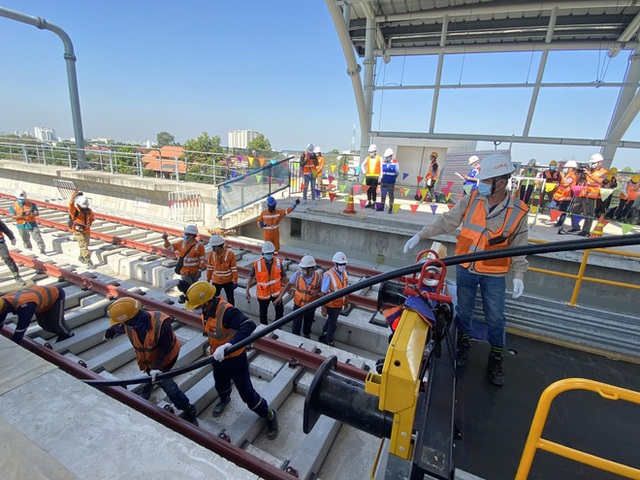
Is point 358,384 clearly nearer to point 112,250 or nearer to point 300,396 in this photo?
point 300,396

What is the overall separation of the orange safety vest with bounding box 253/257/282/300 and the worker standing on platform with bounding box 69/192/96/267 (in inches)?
229

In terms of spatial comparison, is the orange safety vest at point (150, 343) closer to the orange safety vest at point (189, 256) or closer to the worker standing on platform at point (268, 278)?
the worker standing on platform at point (268, 278)

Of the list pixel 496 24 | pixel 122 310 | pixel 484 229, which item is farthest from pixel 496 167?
pixel 496 24

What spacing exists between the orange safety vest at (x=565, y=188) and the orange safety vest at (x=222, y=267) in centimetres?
997

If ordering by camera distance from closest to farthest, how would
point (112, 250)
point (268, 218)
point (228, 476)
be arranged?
point (228, 476) → point (268, 218) → point (112, 250)

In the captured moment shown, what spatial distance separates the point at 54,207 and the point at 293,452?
1536 cm

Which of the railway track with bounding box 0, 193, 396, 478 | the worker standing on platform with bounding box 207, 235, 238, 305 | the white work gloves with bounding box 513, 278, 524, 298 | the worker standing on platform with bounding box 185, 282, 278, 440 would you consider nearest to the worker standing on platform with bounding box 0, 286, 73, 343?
the railway track with bounding box 0, 193, 396, 478

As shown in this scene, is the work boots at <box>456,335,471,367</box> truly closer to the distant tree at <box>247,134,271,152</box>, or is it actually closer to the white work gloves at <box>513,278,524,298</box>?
the white work gloves at <box>513,278,524,298</box>

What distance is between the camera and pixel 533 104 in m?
15.4

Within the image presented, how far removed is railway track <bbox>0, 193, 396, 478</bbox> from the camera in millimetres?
3219

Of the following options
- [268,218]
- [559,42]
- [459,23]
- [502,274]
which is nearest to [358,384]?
[502,274]

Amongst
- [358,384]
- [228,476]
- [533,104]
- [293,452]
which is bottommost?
[293,452]

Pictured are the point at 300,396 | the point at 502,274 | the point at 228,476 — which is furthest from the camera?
the point at 300,396

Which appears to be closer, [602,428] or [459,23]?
[602,428]
